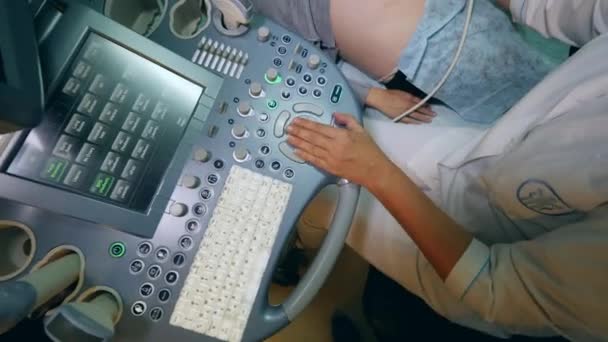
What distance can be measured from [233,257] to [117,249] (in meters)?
0.14

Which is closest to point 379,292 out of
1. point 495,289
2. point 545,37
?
point 495,289

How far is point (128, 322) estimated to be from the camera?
0.53 m

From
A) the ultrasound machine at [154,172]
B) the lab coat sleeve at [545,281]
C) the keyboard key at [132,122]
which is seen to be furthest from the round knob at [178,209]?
the lab coat sleeve at [545,281]

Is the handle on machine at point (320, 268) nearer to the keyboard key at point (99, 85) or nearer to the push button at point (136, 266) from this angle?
the push button at point (136, 266)

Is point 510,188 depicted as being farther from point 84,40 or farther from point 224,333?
point 84,40

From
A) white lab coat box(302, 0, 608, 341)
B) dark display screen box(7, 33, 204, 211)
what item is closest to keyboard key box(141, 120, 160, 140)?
dark display screen box(7, 33, 204, 211)

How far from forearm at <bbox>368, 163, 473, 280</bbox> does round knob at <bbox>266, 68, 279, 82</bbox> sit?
0.65 ft

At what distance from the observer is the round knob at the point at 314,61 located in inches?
25.2

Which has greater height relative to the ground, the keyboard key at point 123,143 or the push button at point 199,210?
the keyboard key at point 123,143

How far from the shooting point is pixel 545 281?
0.50 m

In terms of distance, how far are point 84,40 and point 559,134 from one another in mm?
580

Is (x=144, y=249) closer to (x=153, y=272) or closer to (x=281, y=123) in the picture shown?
(x=153, y=272)

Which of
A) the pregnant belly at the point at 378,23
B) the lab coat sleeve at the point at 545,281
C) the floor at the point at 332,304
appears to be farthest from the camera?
the floor at the point at 332,304

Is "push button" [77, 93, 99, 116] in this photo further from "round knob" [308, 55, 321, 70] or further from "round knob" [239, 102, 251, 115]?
"round knob" [308, 55, 321, 70]
